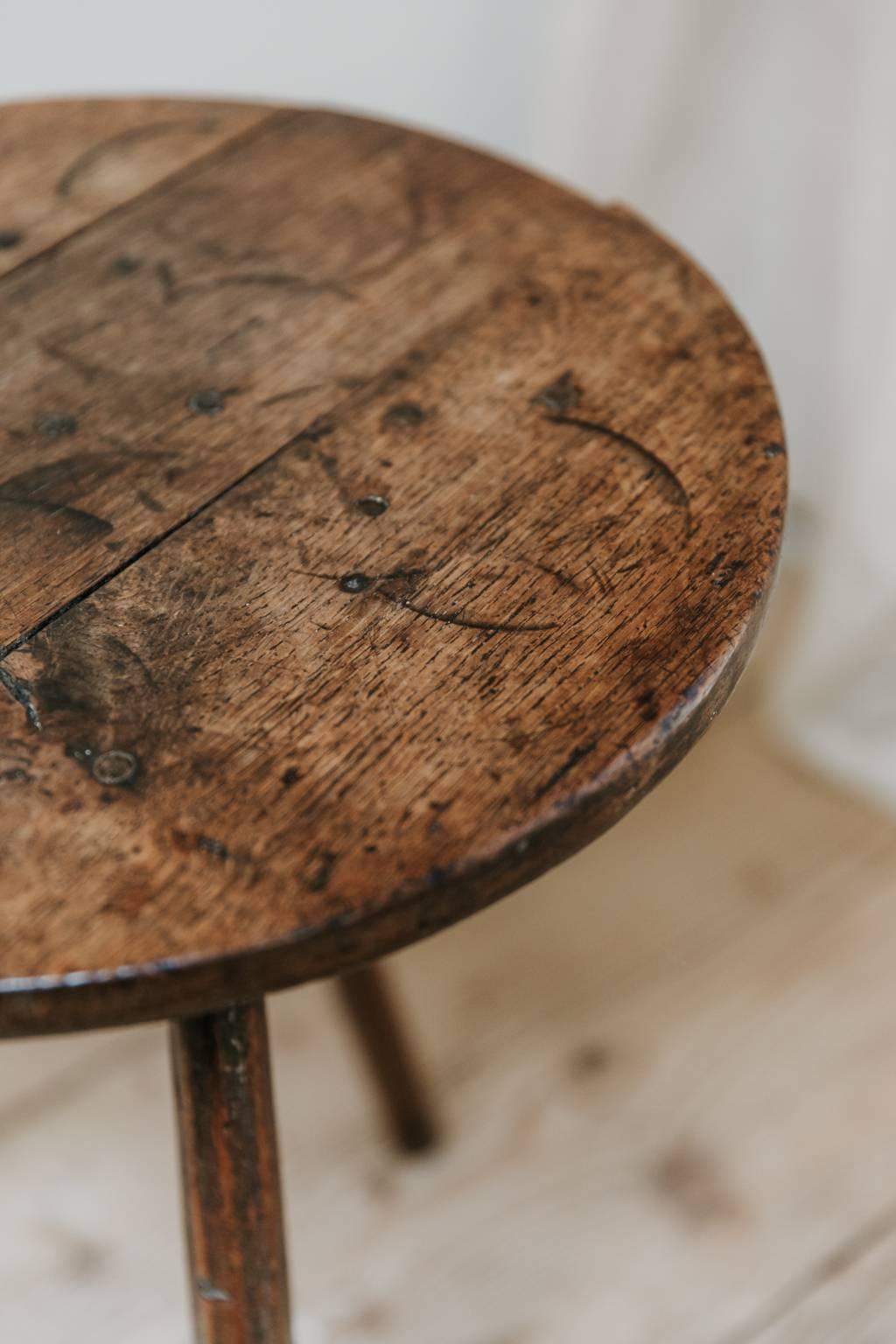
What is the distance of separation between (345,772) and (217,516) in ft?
0.49

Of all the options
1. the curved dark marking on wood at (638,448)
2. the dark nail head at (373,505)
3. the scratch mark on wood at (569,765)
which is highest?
the curved dark marking on wood at (638,448)

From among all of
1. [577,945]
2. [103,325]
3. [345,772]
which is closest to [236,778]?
[345,772]

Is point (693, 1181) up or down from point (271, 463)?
down

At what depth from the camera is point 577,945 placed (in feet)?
3.67

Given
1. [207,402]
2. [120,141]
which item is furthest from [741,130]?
[207,402]

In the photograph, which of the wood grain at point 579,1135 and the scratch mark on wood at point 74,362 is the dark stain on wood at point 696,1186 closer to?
the wood grain at point 579,1135

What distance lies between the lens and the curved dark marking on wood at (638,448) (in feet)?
1.88

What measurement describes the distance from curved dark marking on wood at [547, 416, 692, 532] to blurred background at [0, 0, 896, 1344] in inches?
22.5

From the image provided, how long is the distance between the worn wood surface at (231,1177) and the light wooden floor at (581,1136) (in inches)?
12.5

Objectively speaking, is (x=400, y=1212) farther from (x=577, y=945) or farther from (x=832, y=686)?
(x=832, y=686)

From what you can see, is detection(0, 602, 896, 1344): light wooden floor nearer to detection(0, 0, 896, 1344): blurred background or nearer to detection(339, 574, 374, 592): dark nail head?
detection(0, 0, 896, 1344): blurred background

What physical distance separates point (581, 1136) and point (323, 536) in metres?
0.59

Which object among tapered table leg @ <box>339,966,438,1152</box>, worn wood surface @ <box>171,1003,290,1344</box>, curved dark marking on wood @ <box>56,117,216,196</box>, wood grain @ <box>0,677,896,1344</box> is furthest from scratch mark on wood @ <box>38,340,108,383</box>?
wood grain @ <box>0,677,896,1344</box>

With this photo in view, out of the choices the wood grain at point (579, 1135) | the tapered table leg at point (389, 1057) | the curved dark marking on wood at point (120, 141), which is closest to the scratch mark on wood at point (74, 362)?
the curved dark marking on wood at point (120, 141)
